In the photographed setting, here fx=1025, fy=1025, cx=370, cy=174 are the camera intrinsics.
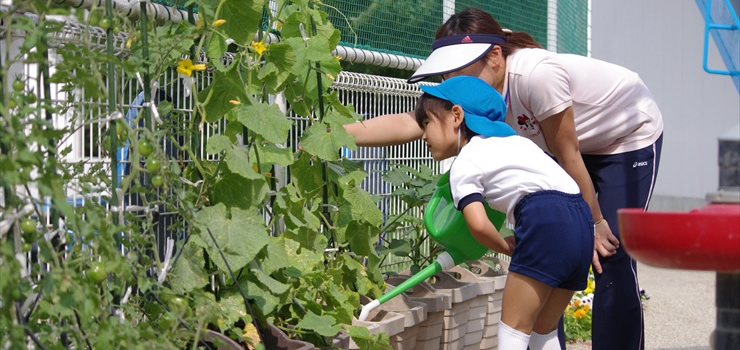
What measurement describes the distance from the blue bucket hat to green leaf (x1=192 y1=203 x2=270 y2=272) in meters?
0.90

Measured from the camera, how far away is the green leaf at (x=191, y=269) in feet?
7.76

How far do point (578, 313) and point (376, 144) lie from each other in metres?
2.53

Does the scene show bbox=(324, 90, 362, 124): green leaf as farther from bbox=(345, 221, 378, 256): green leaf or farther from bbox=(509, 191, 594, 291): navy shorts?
bbox=(509, 191, 594, 291): navy shorts

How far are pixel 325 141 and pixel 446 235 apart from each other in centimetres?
60

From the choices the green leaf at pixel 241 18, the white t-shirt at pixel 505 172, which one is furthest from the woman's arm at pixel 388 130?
the green leaf at pixel 241 18

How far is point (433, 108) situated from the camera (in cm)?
321

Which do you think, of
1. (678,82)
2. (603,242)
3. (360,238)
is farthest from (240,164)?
(678,82)

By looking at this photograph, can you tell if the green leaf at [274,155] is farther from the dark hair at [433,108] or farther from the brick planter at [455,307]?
the brick planter at [455,307]

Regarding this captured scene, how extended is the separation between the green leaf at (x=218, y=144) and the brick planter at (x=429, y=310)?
4.05 ft

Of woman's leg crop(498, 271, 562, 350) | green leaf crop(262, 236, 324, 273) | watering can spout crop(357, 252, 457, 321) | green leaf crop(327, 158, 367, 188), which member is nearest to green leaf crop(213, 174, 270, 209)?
green leaf crop(262, 236, 324, 273)

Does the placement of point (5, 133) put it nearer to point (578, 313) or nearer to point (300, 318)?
point (300, 318)

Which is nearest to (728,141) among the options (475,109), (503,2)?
(475,109)

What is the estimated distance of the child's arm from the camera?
2863mm

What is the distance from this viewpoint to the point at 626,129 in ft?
11.1
